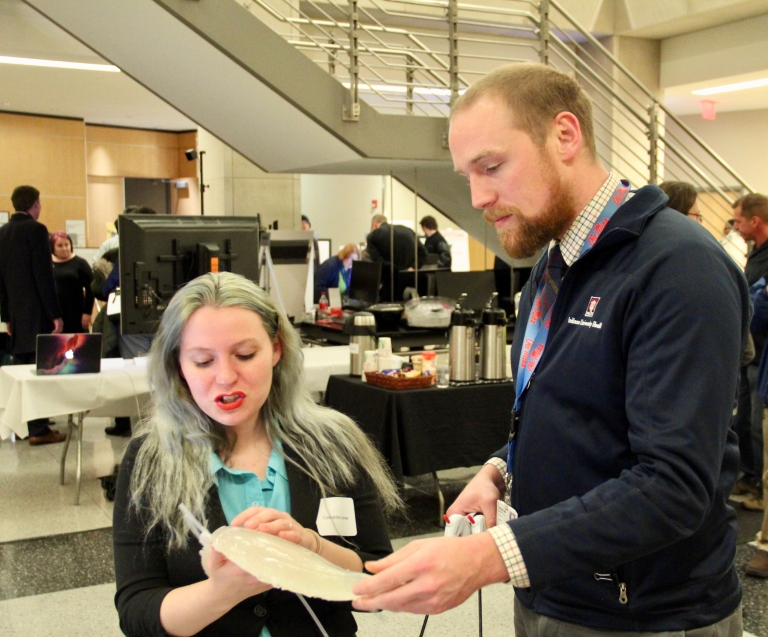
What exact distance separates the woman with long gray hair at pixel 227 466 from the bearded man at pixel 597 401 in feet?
1.44

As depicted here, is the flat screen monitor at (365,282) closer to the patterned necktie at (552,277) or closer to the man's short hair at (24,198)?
the man's short hair at (24,198)

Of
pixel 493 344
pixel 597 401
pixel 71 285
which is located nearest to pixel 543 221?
pixel 597 401

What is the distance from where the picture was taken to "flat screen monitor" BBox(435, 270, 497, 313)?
20.1 feet

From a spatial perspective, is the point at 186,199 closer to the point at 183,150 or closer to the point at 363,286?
the point at 183,150

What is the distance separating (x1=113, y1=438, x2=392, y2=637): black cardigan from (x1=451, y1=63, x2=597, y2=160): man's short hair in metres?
0.83

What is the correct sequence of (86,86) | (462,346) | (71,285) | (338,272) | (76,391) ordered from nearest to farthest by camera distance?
(462,346) → (76,391) → (71,285) → (338,272) → (86,86)

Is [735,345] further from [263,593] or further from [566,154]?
[263,593]

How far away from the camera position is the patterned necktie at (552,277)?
1.30 meters

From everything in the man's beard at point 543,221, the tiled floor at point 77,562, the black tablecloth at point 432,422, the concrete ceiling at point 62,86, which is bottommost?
the tiled floor at point 77,562

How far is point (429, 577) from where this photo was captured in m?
1.00

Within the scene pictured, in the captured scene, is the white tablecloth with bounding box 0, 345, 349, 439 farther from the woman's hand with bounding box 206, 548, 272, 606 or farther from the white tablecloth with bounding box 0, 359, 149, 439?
the woman's hand with bounding box 206, 548, 272, 606

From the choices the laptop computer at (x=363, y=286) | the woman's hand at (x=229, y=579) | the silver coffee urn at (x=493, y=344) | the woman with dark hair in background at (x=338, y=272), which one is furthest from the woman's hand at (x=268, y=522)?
the woman with dark hair in background at (x=338, y=272)

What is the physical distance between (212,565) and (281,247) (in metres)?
4.51

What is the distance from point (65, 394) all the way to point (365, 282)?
2779 mm
